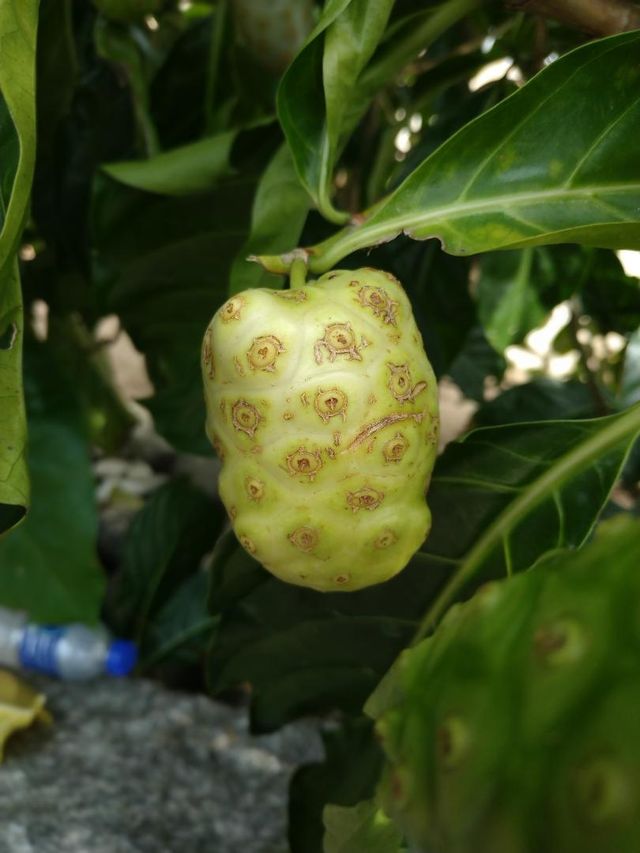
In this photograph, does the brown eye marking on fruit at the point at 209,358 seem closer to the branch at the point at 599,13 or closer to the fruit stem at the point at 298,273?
the fruit stem at the point at 298,273

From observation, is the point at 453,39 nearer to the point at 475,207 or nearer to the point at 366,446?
the point at 475,207

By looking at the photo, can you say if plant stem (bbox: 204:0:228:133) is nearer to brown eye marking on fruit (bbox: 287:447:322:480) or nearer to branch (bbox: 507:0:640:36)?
branch (bbox: 507:0:640:36)

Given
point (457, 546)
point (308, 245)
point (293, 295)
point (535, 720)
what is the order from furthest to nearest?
point (308, 245) < point (457, 546) < point (293, 295) < point (535, 720)

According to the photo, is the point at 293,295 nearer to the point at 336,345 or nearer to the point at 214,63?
the point at 336,345

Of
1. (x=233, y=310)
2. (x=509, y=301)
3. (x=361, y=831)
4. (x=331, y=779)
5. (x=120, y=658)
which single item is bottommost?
(x=120, y=658)

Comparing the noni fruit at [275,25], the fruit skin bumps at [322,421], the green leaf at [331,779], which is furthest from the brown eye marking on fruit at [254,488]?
the noni fruit at [275,25]

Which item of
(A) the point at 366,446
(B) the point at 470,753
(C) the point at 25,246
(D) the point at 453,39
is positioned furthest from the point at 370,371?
(C) the point at 25,246

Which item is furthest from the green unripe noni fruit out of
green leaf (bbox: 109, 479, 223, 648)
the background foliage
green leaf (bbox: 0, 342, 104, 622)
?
green leaf (bbox: 109, 479, 223, 648)

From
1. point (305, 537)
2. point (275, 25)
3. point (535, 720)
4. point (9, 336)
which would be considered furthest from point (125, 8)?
point (535, 720)
